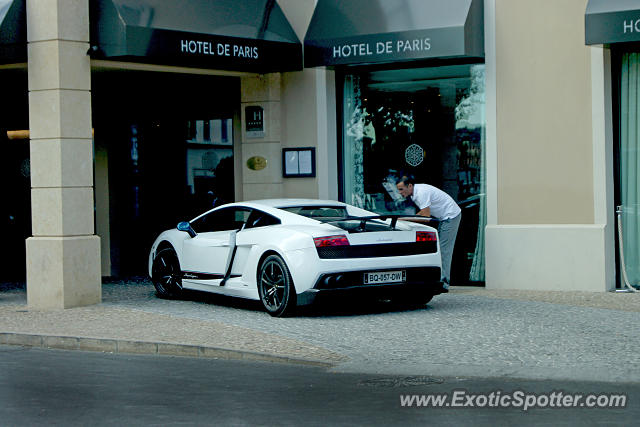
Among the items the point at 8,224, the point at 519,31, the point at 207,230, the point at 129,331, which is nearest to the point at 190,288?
the point at 207,230

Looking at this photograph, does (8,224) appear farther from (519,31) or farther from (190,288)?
(519,31)

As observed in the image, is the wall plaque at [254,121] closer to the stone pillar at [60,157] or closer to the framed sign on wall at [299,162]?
the framed sign on wall at [299,162]

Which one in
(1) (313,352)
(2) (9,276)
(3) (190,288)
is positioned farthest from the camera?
(2) (9,276)

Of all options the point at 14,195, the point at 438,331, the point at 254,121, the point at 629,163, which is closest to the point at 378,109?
the point at 254,121

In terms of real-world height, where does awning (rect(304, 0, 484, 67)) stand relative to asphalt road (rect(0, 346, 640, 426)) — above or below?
above

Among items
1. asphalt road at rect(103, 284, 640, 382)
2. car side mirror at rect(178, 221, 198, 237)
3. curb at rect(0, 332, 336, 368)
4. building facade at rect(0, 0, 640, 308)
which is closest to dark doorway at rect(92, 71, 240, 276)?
building facade at rect(0, 0, 640, 308)

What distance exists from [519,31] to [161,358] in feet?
24.5

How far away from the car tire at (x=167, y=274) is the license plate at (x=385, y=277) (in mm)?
3133

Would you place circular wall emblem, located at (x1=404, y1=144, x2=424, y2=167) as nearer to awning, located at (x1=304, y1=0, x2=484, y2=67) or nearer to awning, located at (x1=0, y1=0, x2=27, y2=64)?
awning, located at (x1=304, y1=0, x2=484, y2=67)

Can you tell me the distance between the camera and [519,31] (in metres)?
14.1

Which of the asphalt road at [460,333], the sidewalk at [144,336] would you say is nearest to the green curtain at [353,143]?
the asphalt road at [460,333]

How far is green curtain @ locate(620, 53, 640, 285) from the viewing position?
541 inches

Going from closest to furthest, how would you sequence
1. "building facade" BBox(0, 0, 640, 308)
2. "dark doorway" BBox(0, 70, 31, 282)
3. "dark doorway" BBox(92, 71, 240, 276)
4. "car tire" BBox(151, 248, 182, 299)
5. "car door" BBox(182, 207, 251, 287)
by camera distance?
"car door" BBox(182, 207, 251, 287)
"building facade" BBox(0, 0, 640, 308)
"car tire" BBox(151, 248, 182, 299)
"dark doorway" BBox(92, 71, 240, 276)
"dark doorway" BBox(0, 70, 31, 282)
